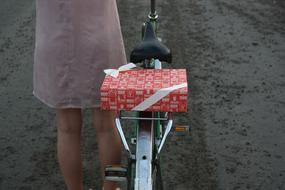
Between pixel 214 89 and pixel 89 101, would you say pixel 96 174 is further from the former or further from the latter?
pixel 214 89

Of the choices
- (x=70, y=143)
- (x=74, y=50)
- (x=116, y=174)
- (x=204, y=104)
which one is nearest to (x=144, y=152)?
(x=116, y=174)

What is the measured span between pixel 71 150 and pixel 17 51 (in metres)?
2.79

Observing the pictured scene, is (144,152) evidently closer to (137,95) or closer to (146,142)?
(146,142)

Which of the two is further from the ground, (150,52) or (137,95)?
(150,52)

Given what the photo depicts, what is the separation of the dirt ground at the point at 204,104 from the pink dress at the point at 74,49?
3.40 ft

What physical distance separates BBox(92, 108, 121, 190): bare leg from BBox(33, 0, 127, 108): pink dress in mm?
148

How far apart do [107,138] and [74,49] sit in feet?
1.84

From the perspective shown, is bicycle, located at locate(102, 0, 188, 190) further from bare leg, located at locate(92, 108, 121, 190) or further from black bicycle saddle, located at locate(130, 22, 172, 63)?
bare leg, located at locate(92, 108, 121, 190)

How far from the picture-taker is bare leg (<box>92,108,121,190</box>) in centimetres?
258

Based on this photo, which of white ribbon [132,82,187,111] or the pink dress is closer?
white ribbon [132,82,187,111]

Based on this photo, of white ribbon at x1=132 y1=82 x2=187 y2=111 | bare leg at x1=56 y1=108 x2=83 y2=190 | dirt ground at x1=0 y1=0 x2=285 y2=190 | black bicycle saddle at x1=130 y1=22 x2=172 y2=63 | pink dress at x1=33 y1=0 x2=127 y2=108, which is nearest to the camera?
white ribbon at x1=132 y1=82 x2=187 y2=111

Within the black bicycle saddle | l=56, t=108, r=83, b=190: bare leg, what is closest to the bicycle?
the black bicycle saddle

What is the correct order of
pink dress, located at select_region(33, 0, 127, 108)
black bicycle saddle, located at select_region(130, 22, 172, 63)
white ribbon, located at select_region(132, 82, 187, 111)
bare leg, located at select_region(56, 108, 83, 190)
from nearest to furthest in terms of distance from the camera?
white ribbon, located at select_region(132, 82, 187, 111)
black bicycle saddle, located at select_region(130, 22, 172, 63)
pink dress, located at select_region(33, 0, 127, 108)
bare leg, located at select_region(56, 108, 83, 190)

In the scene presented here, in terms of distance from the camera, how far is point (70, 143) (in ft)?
8.75
